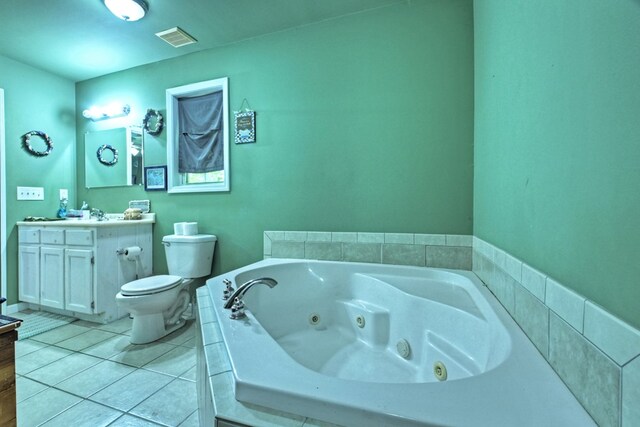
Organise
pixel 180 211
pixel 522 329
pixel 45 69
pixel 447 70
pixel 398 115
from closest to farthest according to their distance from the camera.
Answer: pixel 522 329, pixel 447 70, pixel 398 115, pixel 180 211, pixel 45 69

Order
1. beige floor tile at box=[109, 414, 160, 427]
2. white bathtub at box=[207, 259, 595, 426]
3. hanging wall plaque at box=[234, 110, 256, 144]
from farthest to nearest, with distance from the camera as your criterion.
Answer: hanging wall plaque at box=[234, 110, 256, 144]
beige floor tile at box=[109, 414, 160, 427]
white bathtub at box=[207, 259, 595, 426]

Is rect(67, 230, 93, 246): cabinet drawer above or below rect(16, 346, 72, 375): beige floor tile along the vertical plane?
above

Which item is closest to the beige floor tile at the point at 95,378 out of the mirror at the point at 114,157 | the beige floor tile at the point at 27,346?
the beige floor tile at the point at 27,346

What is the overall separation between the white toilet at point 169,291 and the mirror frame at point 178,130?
0.48 m

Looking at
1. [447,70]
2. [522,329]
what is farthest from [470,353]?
[447,70]

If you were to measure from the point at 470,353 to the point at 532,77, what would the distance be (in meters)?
0.99

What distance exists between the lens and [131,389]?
4.68 feet

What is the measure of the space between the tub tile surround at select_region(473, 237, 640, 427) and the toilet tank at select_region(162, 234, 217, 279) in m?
2.18

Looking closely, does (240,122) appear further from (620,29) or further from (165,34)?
(620,29)

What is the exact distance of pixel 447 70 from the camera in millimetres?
1760

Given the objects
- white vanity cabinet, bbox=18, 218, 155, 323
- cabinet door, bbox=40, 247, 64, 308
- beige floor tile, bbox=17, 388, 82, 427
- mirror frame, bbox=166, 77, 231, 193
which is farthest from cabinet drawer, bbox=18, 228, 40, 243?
beige floor tile, bbox=17, 388, 82, 427

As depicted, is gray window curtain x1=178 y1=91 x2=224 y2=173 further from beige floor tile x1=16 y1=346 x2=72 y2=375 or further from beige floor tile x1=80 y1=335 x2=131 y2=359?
beige floor tile x1=16 y1=346 x2=72 y2=375

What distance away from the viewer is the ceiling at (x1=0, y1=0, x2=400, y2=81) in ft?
6.21

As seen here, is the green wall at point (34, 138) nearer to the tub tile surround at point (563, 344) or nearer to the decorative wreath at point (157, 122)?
the decorative wreath at point (157, 122)
